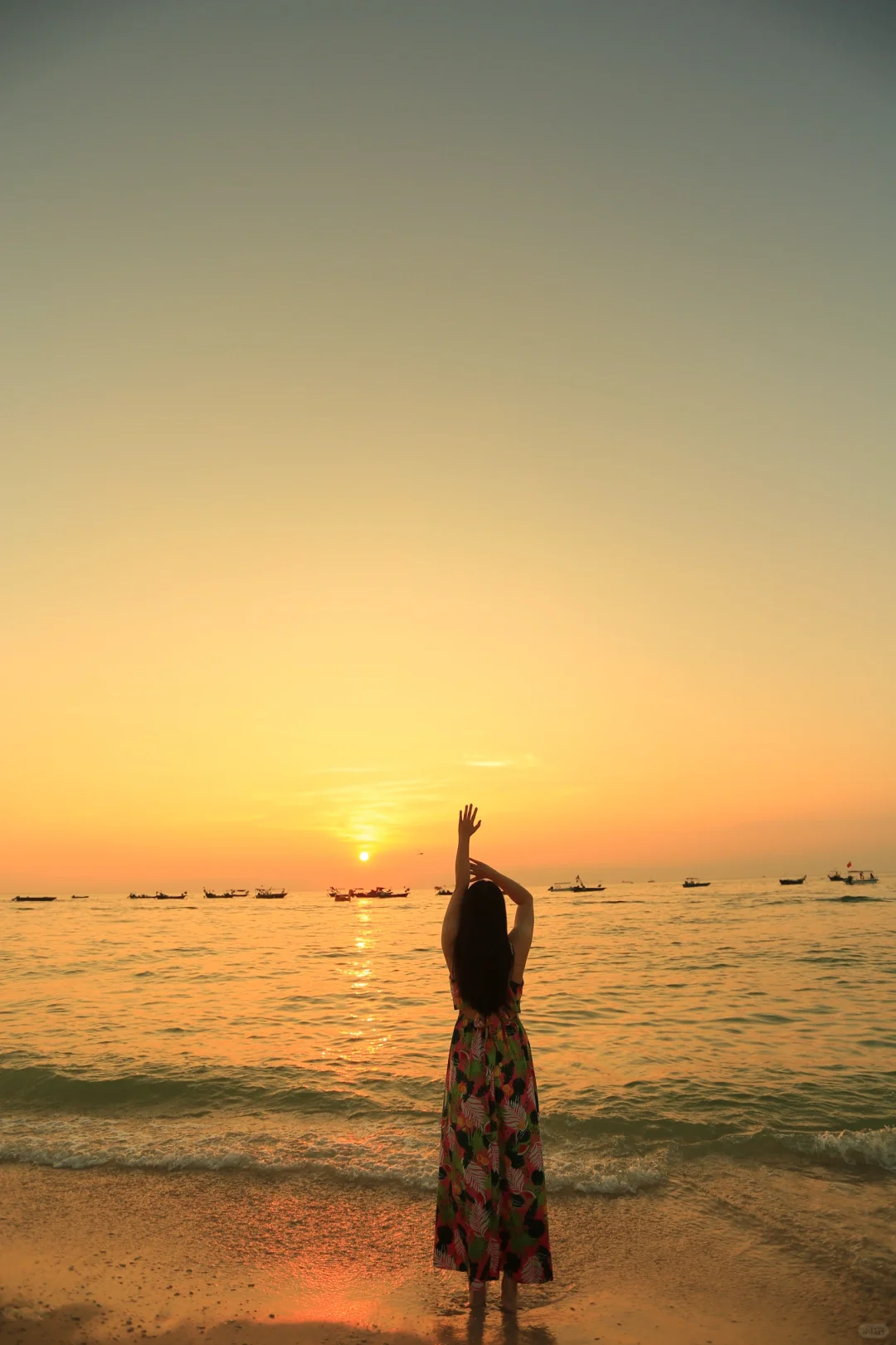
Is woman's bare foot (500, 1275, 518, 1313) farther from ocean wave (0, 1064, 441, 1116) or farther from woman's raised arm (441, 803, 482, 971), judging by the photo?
ocean wave (0, 1064, 441, 1116)

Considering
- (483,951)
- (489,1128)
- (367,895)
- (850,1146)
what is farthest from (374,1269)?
(367,895)

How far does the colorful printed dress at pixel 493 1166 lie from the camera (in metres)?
4.84

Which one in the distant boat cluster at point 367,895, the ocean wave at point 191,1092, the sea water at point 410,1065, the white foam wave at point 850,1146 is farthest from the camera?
the distant boat cluster at point 367,895

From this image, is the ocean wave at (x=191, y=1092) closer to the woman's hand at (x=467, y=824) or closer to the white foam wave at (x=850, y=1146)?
the white foam wave at (x=850, y=1146)

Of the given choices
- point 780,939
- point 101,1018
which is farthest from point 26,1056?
point 780,939

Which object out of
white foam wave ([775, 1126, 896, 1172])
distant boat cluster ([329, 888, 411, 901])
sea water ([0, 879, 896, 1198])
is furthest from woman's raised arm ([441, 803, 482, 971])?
distant boat cluster ([329, 888, 411, 901])

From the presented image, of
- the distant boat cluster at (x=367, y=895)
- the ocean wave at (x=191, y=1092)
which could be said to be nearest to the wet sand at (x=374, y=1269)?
the ocean wave at (x=191, y=1092)

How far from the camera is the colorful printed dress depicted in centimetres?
484

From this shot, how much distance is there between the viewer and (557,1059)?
13.6 m

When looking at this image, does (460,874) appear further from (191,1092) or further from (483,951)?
(191,1092)

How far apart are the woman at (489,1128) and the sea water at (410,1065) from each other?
329 cm

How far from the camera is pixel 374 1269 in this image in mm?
5977

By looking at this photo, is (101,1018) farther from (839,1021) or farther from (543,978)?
(839,1021)

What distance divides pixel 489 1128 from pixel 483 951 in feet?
3.58
